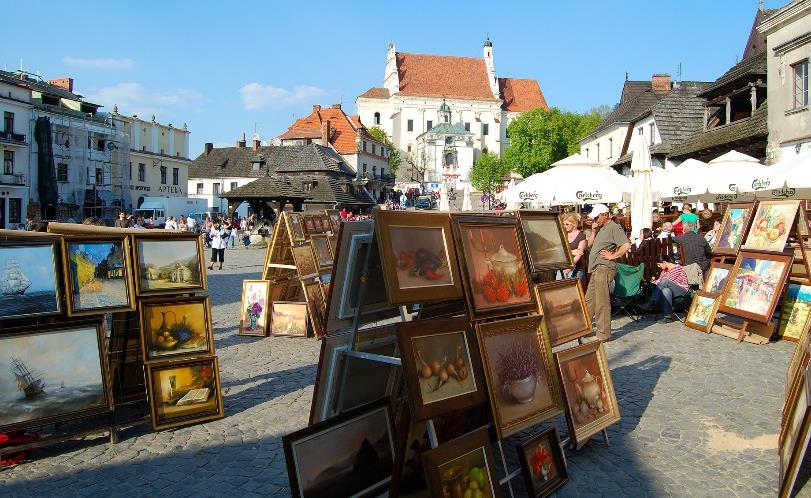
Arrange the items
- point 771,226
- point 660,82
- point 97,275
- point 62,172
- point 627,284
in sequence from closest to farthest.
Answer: point 97,275, point 771,226, point 627,284, point 660,82, point 62,172

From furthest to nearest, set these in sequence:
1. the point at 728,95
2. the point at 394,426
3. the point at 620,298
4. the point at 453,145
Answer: the point at 453,145, the point at 728,95, the point at 620,298, the point at 394,426

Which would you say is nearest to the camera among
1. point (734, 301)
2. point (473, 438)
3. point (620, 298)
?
point (473, 438)

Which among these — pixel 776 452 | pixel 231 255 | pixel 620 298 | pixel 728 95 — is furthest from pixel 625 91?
pixel 776 452

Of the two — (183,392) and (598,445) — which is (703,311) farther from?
(183,392)

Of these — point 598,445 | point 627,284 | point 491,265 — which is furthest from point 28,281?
point 627,284

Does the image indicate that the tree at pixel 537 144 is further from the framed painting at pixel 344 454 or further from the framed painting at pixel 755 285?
the framed painting at pixel 344 454

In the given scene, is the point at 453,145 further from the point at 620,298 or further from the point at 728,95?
the point at 620,298

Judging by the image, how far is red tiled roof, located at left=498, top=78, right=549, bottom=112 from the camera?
107 meters

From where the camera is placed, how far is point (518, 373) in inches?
157

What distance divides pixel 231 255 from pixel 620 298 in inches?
828

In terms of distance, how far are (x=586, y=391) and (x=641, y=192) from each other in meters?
9.56

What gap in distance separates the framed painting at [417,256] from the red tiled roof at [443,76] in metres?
100

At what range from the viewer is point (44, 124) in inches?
1805

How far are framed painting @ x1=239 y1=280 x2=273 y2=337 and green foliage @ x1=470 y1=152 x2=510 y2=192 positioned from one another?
2515 inches
